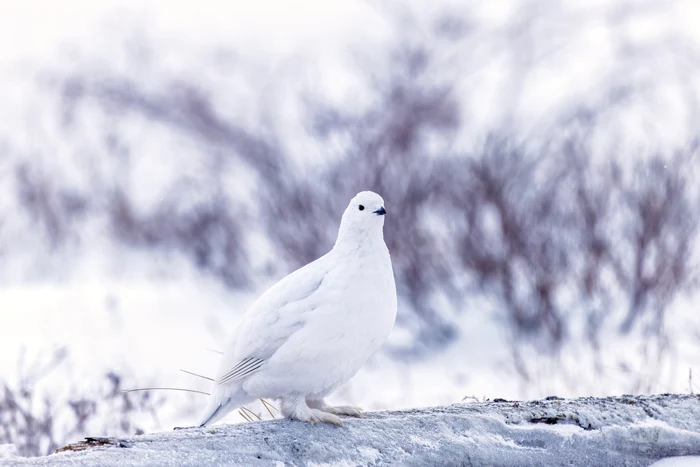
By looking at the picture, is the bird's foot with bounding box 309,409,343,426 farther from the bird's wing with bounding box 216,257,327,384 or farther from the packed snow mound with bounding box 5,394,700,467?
the bird's wing with bounding box 216,257,327,384

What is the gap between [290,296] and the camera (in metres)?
2.11

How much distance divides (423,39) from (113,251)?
2.55 m

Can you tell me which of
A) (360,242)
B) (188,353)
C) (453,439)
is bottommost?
(453,439)

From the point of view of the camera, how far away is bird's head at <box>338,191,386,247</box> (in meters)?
2.17

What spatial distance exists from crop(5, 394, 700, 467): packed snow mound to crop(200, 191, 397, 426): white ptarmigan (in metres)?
0.09

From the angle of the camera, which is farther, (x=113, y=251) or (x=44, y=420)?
(x=113, y=251)

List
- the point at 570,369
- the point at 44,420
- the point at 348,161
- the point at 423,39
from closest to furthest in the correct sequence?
the point at 44,420, the point at 570,369, the point at 348,161, the point at 423,39

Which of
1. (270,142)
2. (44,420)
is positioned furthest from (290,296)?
(270,142)

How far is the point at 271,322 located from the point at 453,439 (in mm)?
457

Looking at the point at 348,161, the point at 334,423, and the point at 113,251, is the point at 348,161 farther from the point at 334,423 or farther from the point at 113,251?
the point at 334,423

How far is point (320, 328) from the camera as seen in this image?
200cm

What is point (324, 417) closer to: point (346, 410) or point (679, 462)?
point (346, 410)

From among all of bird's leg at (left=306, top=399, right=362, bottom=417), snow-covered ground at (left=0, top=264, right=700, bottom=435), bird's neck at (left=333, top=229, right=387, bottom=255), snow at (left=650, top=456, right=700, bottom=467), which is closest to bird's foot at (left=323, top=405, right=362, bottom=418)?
bird's leg at (left=306, top=399, right=362, bottom=417)

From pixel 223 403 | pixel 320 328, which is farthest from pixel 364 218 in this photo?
pixel 223 403
